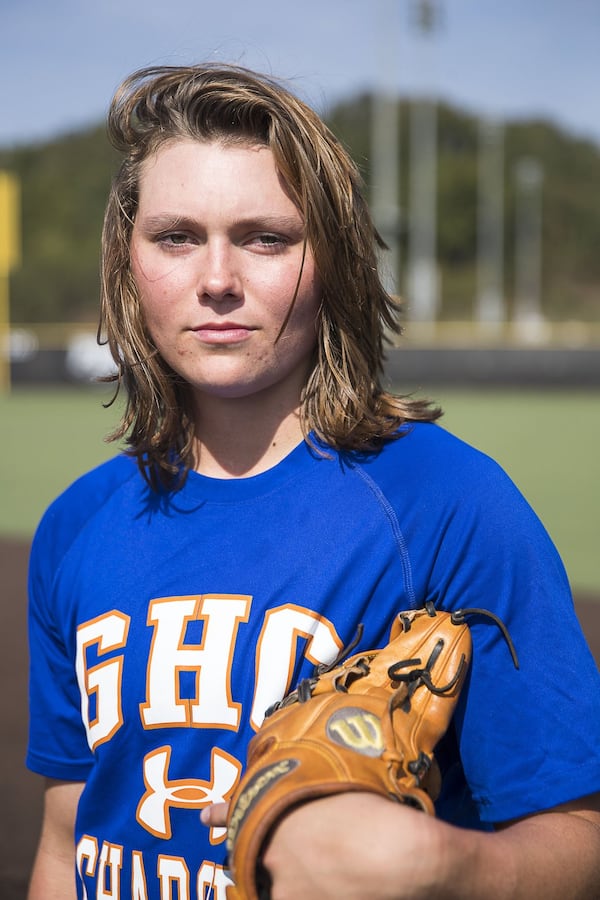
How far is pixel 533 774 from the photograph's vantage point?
145 centimetres

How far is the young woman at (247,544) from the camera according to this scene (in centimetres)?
148

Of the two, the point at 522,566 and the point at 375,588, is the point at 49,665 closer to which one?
the point at 375,588

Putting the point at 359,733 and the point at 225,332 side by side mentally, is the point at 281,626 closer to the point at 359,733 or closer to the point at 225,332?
the point at 359,733

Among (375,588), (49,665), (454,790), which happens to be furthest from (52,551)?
(454,790)

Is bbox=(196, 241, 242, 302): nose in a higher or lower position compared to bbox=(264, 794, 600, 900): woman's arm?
higher

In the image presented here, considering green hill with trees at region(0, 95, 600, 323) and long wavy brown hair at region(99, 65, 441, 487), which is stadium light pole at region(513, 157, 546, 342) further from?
long wavy brown hair at region(99, 65, 441, 487)

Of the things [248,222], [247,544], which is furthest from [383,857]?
[248,222]

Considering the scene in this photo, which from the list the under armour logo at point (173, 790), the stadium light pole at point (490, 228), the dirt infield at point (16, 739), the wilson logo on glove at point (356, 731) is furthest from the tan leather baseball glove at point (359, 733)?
the stadium light pole at point (490, 228)

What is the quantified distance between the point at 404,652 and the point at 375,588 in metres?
0.14

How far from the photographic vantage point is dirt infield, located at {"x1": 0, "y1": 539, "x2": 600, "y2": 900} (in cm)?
373

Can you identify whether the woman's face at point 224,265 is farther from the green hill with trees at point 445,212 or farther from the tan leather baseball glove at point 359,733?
the green hill with trees at point 445,212

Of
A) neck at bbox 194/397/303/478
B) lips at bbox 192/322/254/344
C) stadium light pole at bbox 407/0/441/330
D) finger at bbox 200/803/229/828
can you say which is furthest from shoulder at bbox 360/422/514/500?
stadium light pole at bbox 407/0/441/330

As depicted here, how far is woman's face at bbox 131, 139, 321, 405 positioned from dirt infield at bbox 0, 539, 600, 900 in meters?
2.52

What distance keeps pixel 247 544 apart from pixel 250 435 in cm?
21
